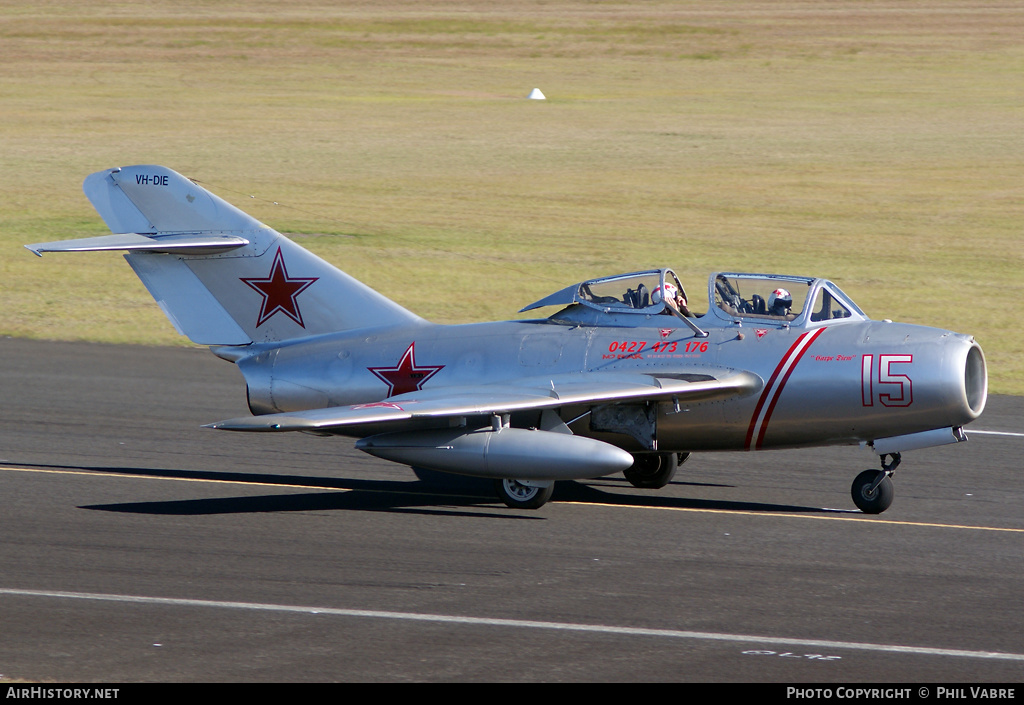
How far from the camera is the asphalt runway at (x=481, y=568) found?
367 inches

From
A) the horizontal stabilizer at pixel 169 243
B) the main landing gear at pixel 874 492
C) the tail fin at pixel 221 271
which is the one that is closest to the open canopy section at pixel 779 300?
the main landing gear at pixel 874 492

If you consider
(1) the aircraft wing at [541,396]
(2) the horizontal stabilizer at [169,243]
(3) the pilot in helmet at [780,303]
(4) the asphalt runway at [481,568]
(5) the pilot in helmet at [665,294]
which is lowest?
(4) the asphalt runway at [481,568]

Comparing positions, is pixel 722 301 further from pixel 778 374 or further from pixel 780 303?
pixel 778 374

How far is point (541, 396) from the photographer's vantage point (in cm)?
1388

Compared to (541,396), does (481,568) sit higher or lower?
lower

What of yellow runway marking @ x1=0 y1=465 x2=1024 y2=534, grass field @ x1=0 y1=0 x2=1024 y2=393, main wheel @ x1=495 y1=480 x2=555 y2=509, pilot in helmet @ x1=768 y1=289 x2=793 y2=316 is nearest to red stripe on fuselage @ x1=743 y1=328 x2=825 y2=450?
pilot in helmet @ x1=768 y1=289 x2=793 y2=316

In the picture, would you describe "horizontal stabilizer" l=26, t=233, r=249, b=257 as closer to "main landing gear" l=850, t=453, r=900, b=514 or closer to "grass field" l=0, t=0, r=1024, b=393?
"main landing gear" l=850, t=453, r=900, b=514

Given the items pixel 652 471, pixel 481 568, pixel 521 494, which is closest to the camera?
pixel 481 568

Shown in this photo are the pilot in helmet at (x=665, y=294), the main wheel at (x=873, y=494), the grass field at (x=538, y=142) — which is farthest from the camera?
the grass field at (x=538, y=142)

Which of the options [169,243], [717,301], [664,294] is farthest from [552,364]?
[169,243]

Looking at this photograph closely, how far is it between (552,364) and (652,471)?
5.62ft

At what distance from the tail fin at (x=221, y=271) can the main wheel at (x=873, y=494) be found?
5.31m

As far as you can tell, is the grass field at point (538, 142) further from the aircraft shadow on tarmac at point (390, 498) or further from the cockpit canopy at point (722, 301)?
the aircraft shadow on tarmac at point (390, 498)

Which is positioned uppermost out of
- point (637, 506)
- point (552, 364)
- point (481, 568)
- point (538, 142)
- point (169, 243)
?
point (538, 142)
